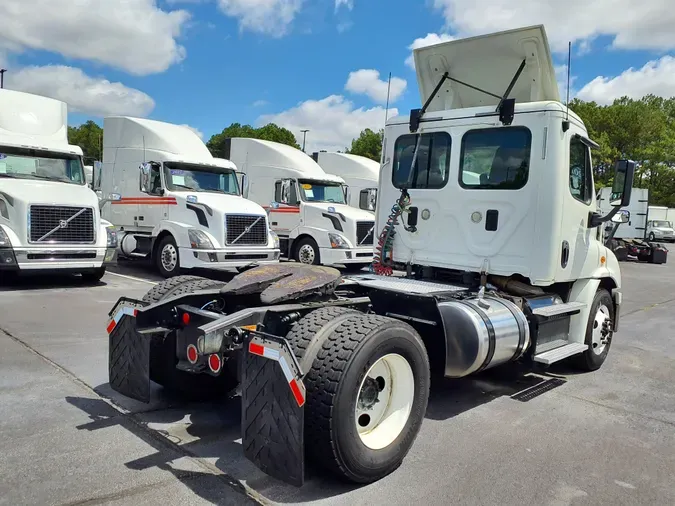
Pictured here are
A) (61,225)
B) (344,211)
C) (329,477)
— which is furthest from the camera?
(344,211)

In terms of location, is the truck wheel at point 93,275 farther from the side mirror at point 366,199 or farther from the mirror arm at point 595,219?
the mirror arm at point 595,219

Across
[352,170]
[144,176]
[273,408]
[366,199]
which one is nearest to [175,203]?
[144,176]

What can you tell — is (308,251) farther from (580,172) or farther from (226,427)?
(226,427)

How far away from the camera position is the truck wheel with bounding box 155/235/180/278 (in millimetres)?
12125

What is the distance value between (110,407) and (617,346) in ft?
21.4

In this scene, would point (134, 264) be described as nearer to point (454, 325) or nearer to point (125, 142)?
point (125, 142)

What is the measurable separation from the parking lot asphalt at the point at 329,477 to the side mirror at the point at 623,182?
1892 mm

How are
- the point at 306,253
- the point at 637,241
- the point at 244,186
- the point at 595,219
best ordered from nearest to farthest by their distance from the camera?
the point at 595,219
the point at 244,186
the point at 306,253
the point at 637,241

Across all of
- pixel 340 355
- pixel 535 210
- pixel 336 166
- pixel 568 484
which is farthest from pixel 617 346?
pixel 336 166

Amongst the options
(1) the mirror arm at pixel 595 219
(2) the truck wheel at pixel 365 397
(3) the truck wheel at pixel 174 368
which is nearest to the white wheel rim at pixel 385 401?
(2) the truck wheel at pixel 365 397

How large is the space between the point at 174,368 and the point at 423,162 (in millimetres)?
3319

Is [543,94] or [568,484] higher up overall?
[543,94]

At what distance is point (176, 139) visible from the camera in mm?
13164

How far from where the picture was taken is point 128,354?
3.95m
